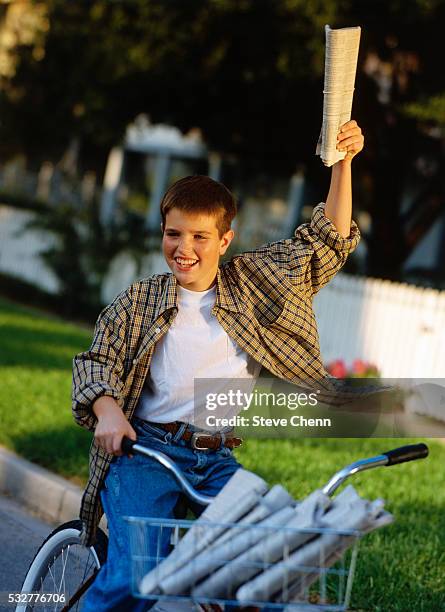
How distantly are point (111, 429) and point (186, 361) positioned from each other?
443mm

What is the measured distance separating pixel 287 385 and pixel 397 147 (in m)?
14.7

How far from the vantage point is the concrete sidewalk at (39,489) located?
21.5ft

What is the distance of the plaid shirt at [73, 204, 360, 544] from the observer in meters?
3.46

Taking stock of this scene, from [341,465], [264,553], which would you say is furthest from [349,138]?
[341,465]

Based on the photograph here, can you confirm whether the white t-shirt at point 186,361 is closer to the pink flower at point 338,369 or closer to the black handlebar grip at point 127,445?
the black handlebar grip at point 127,445

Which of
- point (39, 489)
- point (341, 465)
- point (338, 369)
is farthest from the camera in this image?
point (338, 369)

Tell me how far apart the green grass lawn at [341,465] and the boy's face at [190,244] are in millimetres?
2225

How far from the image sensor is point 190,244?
3.44m

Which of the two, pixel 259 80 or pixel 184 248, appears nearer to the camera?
pixel 184 248

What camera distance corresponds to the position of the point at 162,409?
354 centimetres

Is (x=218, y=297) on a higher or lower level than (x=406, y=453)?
higher

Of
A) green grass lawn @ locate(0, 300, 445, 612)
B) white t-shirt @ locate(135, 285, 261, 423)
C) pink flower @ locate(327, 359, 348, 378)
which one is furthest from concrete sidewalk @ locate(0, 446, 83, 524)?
pink flower @ locate(327, 359, 348, 378)

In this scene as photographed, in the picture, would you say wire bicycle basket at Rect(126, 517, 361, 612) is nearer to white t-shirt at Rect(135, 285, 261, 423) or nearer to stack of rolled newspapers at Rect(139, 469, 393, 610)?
stack of rolled newspapers at Rect(139, 469, 393, 610)

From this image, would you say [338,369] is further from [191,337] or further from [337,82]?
[337,82]
